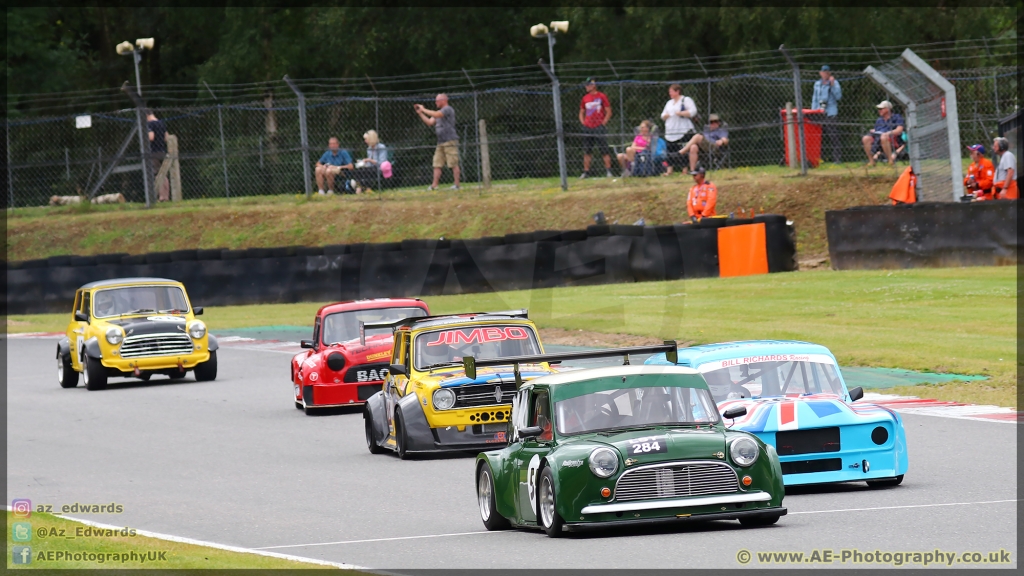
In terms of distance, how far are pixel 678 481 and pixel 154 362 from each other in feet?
45.7

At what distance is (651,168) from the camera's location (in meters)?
31.7

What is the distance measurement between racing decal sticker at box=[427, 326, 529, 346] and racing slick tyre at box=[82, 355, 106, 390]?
836 centimetres

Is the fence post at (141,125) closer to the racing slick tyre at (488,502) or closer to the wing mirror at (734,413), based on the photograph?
the racing slick tyre at (488,502)

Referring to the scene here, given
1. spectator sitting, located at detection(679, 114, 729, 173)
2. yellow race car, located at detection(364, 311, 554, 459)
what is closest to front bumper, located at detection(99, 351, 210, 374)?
yellow race car, located at detection(364, 311, 554, 459)

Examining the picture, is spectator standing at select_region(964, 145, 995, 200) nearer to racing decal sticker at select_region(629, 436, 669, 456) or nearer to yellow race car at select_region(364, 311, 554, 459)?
yellow race car at select_region(364, 311, 554, 459)

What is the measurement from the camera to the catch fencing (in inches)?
1163

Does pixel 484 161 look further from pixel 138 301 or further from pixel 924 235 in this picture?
pixel 138 301

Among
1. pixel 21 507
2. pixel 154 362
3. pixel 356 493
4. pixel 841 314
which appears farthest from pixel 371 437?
pixel 841 314

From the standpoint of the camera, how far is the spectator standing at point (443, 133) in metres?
31.8

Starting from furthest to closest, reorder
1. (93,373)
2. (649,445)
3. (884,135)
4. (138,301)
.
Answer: (884,135), (138,301), (93,373), (649,445)

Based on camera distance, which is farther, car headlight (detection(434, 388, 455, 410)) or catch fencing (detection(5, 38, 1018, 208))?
catch fencing (detection(5, 38, 1018, 208))

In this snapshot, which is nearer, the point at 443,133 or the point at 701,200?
the point at 701,200

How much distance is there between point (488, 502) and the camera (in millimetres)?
9570

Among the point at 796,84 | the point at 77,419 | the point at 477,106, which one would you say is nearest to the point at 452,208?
the point at 477,106
